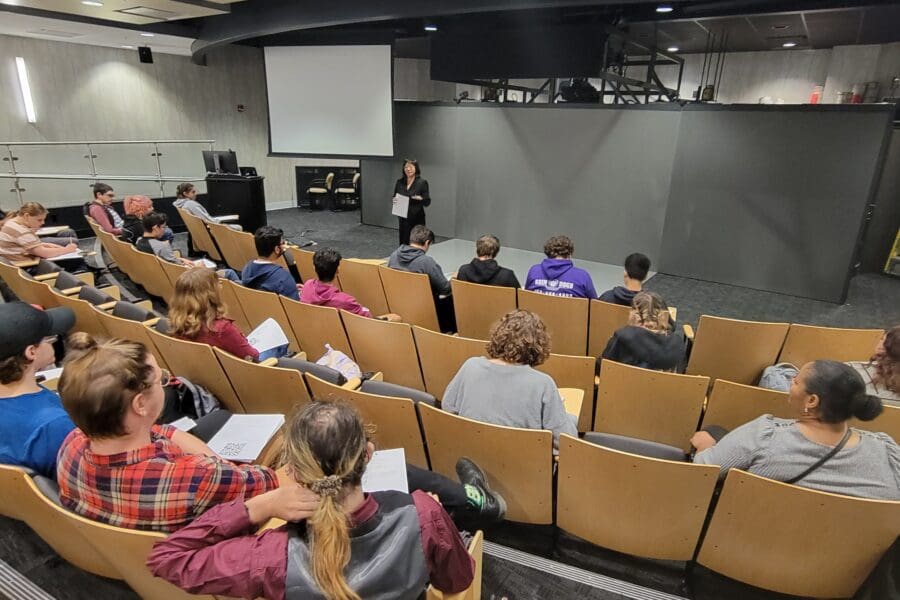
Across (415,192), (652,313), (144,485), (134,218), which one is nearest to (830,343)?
(652,313)

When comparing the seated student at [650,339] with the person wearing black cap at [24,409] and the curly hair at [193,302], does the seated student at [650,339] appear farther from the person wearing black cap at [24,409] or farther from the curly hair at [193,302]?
the person wearing black cap at [24,409]

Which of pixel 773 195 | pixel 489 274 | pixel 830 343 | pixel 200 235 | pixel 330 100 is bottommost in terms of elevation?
pixel 200 235

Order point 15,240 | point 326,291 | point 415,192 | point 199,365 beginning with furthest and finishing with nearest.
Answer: point 415,192 → point 15,240 → point 326,291 → point 199,365

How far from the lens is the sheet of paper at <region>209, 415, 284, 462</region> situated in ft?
6.57

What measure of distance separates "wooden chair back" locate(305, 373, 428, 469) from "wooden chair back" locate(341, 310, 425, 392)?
79 centimetres

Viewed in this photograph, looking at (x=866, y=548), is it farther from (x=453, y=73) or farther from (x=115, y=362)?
(x=453, y=73)

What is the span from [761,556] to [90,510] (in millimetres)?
2156

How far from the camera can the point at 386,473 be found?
1.83 m

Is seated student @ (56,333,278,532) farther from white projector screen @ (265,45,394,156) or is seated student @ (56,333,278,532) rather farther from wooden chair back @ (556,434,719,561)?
white projector screen @ (265,45,394,156)

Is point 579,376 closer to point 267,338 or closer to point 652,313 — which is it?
point 652,313

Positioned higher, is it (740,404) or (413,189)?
(413,189)

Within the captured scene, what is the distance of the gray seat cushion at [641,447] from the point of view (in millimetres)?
2020

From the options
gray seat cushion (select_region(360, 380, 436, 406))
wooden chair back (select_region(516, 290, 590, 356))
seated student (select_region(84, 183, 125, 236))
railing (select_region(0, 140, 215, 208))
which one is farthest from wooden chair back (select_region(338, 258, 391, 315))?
railing (select_region(0, 140, 215, 208))

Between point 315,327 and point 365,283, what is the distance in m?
1.16
